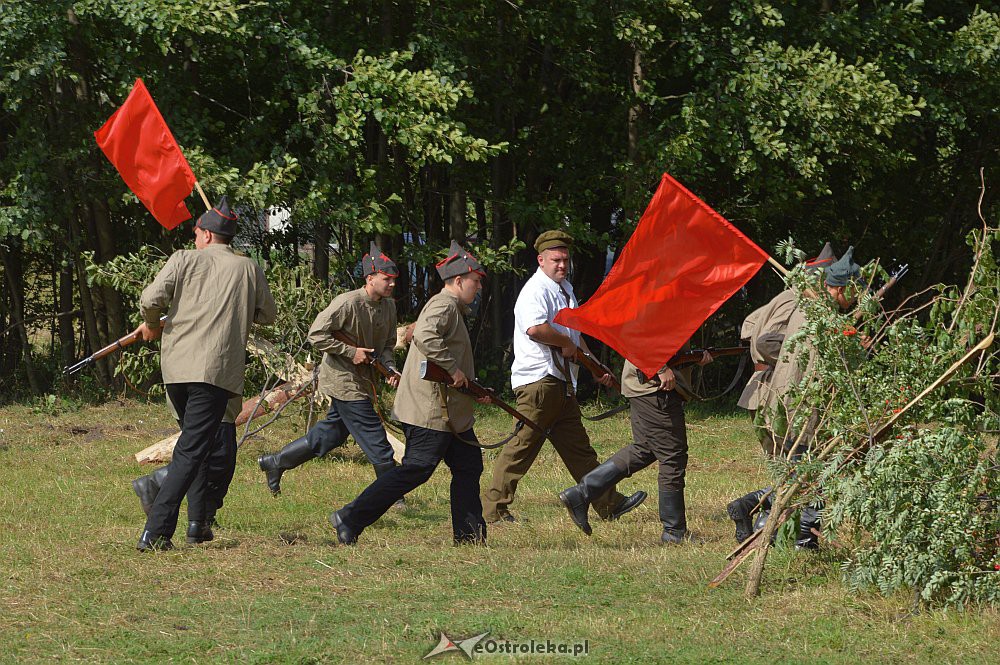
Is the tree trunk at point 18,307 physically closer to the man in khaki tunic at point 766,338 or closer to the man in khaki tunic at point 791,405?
the man in khaki tunic at point 766,338

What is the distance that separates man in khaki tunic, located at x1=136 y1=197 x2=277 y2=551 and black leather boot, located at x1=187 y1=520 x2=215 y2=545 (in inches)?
8.5

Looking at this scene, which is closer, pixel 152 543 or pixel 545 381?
pixel 152 543

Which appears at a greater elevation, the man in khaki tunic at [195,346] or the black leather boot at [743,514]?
the man in khaki tunic at [195,346]

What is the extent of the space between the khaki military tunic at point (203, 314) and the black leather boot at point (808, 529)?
3.31m

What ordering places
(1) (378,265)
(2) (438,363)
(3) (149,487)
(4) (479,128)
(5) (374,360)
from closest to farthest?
(2) (438,363) → (3) (149,487) → (1) (378,265) → (5) (374,360) → (4) (479,128)

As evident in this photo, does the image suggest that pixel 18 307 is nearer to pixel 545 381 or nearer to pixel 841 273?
pixel 545 381

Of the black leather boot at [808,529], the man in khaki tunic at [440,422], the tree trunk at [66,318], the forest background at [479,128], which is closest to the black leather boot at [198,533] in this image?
the man in khaki tunic at [440,422]

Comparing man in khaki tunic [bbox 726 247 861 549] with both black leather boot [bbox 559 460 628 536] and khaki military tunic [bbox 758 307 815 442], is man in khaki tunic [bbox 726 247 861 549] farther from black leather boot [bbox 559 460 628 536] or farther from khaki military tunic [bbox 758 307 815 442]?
black leather boot [bbox 559 460 628 536]

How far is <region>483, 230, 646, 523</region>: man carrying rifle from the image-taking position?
847 cm

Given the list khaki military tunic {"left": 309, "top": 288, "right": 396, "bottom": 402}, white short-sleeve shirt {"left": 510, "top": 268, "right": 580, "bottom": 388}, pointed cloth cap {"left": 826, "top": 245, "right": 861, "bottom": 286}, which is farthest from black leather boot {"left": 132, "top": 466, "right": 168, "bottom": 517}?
pointed cloth cap {"left": 826, "top": 245, "right": 861, "bottom": 286}

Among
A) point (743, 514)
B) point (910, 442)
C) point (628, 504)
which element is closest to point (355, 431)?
point (628, 504)

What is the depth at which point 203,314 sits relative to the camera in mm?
7145

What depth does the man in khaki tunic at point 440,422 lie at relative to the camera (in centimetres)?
751

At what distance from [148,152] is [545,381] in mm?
3427
